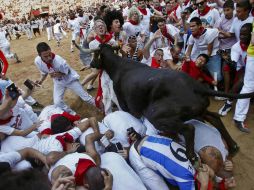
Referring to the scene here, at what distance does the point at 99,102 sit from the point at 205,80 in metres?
1.96

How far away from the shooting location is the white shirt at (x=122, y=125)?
3.62 m

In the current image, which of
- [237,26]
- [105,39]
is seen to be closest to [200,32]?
[237,26]

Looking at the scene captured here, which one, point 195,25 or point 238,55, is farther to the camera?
point 195,25

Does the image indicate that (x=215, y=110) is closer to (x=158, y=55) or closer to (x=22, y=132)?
(x=158, y=55)

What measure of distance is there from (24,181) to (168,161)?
1882 mm

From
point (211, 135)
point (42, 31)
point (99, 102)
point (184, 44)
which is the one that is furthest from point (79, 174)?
point (42, 31)

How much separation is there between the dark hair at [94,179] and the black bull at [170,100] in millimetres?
956

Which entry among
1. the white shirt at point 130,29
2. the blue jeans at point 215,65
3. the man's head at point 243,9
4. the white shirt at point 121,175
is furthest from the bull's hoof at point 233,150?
the white shirt at point 130,29

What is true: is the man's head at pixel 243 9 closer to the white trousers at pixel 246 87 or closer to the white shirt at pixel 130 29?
the white trousers at pixel 246 87

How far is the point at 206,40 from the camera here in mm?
5477

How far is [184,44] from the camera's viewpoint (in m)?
6.55

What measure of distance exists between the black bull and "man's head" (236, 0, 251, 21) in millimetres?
2222

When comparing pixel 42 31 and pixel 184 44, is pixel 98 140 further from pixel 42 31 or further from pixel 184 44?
pixel 42 31

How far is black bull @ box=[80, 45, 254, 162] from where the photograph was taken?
3.26 meters
